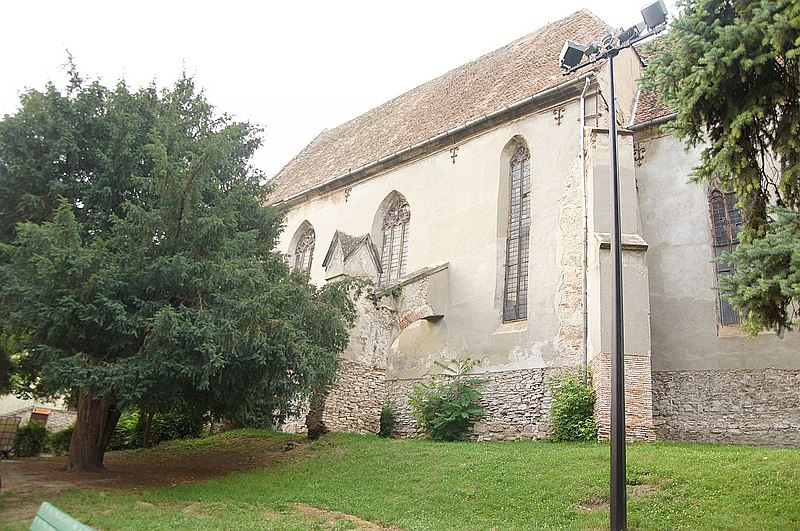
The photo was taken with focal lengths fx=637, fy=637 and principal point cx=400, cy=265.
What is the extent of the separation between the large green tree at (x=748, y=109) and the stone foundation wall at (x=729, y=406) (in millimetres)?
7332

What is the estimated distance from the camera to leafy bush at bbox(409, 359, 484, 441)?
15.7 meters

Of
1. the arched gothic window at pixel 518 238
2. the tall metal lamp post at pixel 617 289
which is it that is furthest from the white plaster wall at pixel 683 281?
the tall metal lamp post at pixel 617 289

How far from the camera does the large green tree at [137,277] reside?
34.9 feet

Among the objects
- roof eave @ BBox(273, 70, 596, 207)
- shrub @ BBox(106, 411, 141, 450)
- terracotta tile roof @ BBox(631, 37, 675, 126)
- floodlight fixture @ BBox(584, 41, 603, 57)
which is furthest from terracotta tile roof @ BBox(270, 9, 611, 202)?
shrub @ BBox(106, 411, 141, 450)

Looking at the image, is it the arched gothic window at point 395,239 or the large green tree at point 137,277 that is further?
the arched gothic window at point 395,239

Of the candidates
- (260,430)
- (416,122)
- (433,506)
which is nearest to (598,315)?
(433,506)

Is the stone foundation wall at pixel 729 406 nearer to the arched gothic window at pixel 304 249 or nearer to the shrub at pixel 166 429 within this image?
the shrub at pixel 166 429

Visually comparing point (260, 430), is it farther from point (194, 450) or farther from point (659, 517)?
point (659, 517)

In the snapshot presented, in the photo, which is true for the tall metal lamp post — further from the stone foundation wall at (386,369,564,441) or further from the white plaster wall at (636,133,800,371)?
the stone foundation wall at (386,369,564,441)

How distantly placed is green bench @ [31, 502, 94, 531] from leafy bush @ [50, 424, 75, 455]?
19.1 meters

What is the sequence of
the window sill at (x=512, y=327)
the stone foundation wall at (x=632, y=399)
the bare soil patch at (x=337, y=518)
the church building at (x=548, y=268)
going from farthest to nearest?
the window sill at (x=512, y=327) < the church building at (x=548, y=268) < the stone foundation wall at (x=632, y=399) < the bare soil patch at (x=337, y=518)

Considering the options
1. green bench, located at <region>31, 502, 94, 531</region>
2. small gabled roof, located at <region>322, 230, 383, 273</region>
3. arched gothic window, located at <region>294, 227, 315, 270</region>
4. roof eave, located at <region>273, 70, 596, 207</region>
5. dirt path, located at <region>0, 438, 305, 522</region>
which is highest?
roof eave, located at <region>273, 70, 596, 207</region>

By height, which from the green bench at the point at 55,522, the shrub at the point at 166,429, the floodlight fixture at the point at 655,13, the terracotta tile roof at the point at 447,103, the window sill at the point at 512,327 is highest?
the terracotta tile roof at the point at 447,103

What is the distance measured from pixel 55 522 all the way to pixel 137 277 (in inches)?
310
